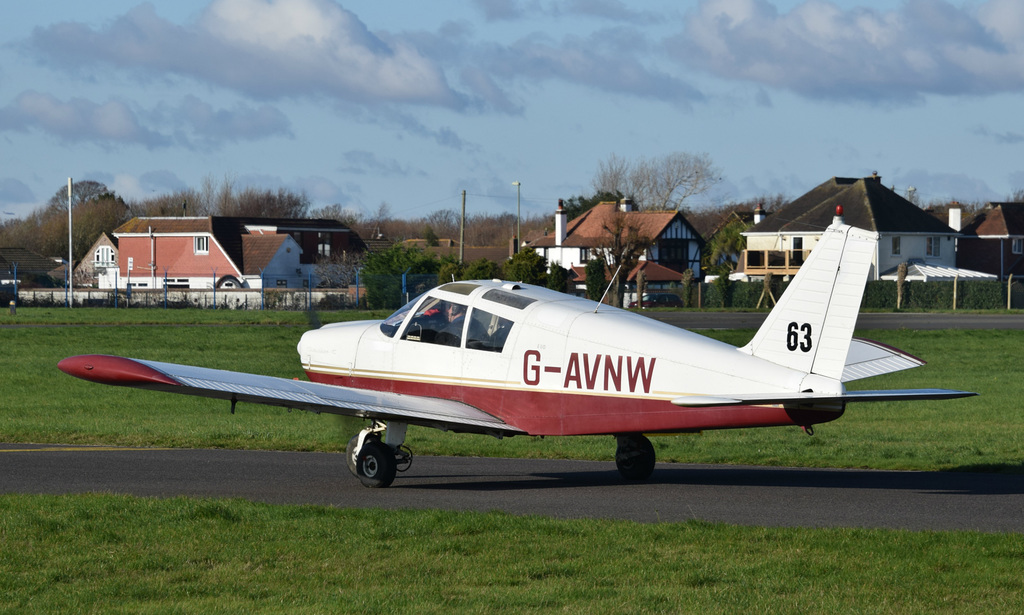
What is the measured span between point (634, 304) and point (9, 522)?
64.9 m

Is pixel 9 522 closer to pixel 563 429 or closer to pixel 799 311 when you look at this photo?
pixel 563 429

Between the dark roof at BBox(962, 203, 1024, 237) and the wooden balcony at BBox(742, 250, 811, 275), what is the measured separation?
2083cm

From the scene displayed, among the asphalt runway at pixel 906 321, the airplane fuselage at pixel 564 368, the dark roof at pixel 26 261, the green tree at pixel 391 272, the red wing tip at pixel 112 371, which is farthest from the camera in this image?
the dark roof at pixel 26 261

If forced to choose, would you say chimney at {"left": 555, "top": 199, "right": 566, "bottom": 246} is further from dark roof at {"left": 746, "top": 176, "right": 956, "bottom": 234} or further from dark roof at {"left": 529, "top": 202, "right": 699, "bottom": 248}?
dark roof at {"left": 746, "top": 176, "right": 956, "bottom": 234}

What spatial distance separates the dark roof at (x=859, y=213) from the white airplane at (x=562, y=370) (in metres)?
72.4

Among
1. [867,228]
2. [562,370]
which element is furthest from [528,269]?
[562,370]

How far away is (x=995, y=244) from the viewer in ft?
304

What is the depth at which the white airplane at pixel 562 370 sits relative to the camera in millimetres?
11156

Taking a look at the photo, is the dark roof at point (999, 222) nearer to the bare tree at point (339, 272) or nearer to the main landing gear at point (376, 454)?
the bare tree at point (339, 272)

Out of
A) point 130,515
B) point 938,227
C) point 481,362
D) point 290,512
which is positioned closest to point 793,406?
point 481,362

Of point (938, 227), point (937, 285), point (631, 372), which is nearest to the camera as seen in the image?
point (631, 372)

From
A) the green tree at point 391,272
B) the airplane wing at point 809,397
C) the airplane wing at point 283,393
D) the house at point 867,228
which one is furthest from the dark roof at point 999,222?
the airplane wing at point 283,393

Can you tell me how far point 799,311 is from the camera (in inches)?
448

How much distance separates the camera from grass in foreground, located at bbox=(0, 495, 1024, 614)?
737 centimetres
